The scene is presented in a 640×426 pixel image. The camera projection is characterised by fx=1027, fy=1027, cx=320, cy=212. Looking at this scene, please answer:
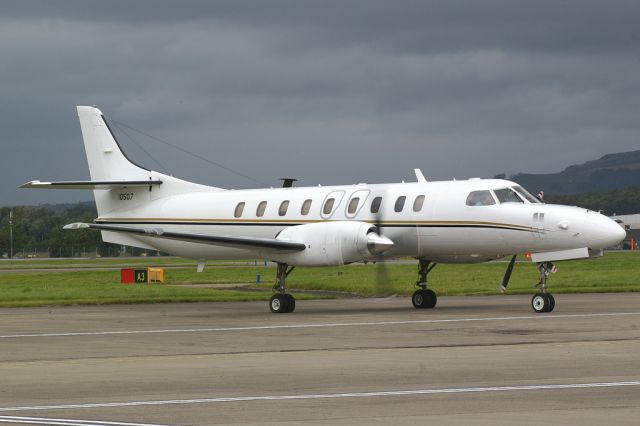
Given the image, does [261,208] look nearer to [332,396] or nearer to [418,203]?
[418,203]

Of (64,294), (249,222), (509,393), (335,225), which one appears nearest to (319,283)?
(64,294)

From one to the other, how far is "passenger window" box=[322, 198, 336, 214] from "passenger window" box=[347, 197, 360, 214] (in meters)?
0.60

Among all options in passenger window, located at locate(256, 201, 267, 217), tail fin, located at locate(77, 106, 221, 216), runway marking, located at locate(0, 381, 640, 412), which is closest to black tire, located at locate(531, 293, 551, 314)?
passenger window, located at locate(256, 201, 267, 217)

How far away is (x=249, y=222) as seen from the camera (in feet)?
102

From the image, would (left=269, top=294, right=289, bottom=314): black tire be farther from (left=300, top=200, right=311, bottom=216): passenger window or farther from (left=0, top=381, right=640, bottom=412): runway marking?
(left=0, top=381, right=640, bottom=412): runway marking

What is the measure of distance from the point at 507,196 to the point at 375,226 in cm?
377

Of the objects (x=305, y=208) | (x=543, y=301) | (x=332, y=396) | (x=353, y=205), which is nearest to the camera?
(x=332, y=396)

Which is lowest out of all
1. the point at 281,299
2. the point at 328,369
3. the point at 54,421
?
the point at 54,421

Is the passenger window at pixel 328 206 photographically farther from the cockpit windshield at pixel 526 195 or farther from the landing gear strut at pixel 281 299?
the cockpit windshield at pixel 526 195

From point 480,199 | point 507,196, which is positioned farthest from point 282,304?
point 507,196

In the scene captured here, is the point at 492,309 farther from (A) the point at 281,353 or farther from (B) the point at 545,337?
(A) the point at 281,353

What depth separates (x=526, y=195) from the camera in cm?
2697

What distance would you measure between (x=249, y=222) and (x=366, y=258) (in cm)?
523

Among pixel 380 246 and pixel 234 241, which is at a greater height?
pixel 234 241
